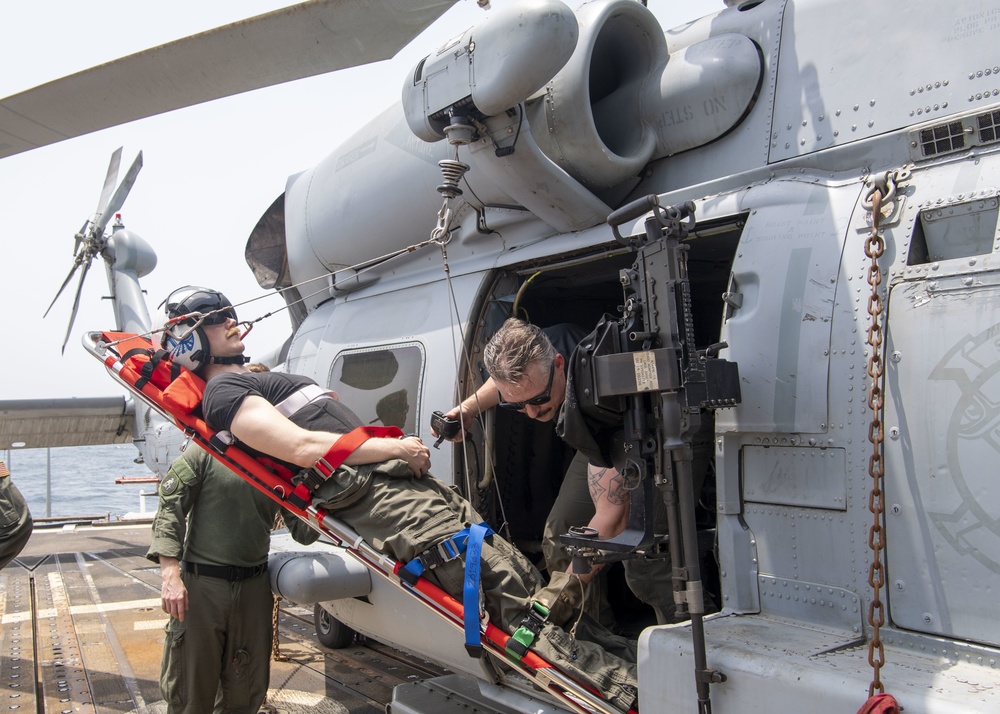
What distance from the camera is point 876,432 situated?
2.20 meters

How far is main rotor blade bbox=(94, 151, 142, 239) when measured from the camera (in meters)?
11.2

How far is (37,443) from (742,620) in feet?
47.2

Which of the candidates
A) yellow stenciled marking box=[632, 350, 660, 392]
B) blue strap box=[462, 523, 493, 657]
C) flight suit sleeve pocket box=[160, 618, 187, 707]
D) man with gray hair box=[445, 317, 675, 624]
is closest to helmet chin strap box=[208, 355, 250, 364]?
flight suit sleeve pocket box=[160, 618, 187, 707]

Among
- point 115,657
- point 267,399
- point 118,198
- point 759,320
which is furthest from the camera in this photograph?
point 118,198

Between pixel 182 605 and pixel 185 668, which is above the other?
pixel 182 605

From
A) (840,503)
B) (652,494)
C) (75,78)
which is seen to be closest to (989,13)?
(840,503)

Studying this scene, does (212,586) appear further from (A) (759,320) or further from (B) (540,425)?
(A) (759,320)

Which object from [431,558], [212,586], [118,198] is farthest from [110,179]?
[431,558]

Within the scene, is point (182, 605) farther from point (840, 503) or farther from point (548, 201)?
point (840, 503)

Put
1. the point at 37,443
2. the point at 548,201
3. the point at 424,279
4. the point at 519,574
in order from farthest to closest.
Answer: the point at 37,443, the point at 424,279, the point at 548,201, the point at 519,574

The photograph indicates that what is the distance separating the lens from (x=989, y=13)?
2570 millimetres

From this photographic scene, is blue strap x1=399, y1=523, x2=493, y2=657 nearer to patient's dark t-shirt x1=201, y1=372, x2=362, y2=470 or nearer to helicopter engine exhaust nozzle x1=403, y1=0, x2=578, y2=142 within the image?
patient's dark t-shirt x1=201, y1=372, x2=362, y2=470

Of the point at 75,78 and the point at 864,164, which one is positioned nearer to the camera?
the point at 864,164

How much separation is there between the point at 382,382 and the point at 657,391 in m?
2.27
